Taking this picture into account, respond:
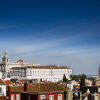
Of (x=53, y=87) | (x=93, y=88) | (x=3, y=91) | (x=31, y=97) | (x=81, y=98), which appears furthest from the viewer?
(x=93, y=88)

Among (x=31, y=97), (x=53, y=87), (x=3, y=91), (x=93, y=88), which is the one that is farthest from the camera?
(x=93, y=88)

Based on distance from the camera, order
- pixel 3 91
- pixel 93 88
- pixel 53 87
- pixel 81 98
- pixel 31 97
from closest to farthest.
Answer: pixel 31 97, pixel 53 87, pixel 3 91, pixel 81 98, pixel 93 88

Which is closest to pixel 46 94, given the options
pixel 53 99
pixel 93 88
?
pixel 53 99

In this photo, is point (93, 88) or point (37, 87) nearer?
point (37, 87)

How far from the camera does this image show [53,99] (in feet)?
75.4

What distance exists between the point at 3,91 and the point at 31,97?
4384mm

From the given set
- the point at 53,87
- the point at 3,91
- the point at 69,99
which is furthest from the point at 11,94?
the point at 69,99

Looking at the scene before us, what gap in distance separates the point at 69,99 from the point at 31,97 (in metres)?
2.62

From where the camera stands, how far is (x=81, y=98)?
28109 mm

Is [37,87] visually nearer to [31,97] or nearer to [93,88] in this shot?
[31,97]

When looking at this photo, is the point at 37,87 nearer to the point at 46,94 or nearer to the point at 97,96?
the point at 46,94

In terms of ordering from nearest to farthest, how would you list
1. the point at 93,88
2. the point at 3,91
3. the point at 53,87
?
the point at 53,87, the point at 3,91, the point at 93,88

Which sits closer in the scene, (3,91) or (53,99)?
(53,99)

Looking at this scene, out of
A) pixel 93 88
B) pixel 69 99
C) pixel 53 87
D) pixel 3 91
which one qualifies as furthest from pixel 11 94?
pixel 93 88
